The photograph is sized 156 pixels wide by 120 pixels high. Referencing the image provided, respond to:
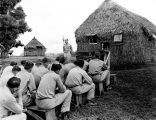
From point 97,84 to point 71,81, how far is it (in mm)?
2501

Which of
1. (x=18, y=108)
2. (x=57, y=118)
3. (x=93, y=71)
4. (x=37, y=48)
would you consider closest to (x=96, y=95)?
(x=93, y=71)

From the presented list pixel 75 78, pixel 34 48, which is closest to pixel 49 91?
pixel 75 78

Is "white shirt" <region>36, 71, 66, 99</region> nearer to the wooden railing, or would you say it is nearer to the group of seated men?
the group of seated men

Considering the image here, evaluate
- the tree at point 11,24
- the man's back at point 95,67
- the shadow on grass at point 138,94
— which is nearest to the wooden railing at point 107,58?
the shadow on grass at point 138,94

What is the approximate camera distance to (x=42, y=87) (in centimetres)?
600

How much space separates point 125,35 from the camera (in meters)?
19.9

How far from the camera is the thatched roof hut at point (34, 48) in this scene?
130ft

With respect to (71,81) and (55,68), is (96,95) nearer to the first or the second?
(71,81)

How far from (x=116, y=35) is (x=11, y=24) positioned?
46.6 feet

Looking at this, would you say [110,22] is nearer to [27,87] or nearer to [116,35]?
[116,35]

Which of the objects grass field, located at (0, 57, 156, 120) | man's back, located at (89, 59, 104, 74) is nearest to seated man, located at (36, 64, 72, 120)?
grass field, located at (0, 57, 156, 120)

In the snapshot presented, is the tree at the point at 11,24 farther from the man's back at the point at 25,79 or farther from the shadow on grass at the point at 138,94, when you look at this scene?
the man's back at the point at 25,79

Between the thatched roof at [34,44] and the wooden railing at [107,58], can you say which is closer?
the wooden railing at [107,58]

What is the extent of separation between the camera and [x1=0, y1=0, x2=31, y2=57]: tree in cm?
2692
